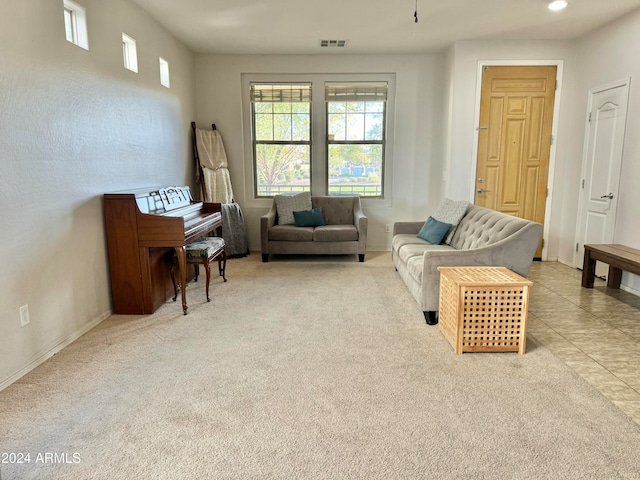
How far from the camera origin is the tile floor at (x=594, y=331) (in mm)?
2334

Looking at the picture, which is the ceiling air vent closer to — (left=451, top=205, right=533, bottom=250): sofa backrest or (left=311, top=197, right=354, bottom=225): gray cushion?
(left=311, top=197, right=354, bottom=225): gray cushion

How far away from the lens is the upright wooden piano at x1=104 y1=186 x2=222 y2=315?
10.8 ft

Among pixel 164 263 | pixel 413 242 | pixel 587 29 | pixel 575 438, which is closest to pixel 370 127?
pixel 413 242

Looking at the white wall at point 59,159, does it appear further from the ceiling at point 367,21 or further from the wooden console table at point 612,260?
the wooden console table at point 612,260

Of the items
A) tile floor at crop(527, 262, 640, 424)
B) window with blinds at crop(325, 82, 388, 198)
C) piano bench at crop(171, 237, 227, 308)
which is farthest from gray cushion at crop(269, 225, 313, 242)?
tile floor at crop(527, 262, 640, 424)

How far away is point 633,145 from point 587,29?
5.01 ft

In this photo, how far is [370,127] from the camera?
19.2ft

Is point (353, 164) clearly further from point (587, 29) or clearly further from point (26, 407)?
point (26, 407)

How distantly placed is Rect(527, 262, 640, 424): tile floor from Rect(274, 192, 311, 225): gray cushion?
114 inches

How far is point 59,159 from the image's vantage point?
2.75 m

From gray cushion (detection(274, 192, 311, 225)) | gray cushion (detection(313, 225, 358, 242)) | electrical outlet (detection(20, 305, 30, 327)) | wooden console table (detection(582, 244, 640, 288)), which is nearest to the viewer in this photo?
electrical outlet (detection(20, 305, 30, 327))

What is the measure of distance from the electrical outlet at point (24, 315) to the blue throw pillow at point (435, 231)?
135 inches

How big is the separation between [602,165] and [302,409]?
4268 mm

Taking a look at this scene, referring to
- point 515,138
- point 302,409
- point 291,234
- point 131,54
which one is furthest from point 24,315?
point 515,138
